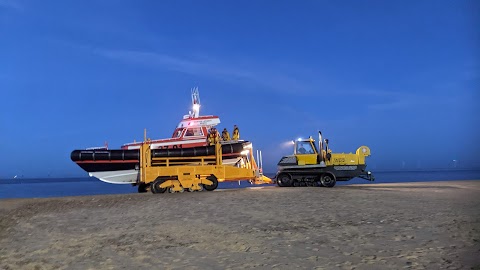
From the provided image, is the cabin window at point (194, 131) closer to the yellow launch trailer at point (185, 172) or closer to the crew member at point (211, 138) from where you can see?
the crew member at point (211, 138)

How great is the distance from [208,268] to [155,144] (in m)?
14.7

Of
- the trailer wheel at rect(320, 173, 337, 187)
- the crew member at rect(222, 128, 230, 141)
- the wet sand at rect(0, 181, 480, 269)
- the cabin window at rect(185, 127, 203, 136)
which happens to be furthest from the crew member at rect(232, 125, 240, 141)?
the wet sand at rect(0, 181, 480, 269)

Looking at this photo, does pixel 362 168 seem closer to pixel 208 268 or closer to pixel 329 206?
pixel 329 206

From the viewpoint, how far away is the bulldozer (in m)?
16.6

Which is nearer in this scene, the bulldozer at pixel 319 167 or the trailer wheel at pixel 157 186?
the trailer wheel at pixel 157 186

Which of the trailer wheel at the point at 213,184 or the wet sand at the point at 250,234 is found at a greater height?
the trailer wheel at the point at 213,184

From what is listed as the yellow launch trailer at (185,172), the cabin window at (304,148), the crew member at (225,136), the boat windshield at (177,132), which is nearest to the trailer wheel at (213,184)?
the yellow launch trailer at (185,172)

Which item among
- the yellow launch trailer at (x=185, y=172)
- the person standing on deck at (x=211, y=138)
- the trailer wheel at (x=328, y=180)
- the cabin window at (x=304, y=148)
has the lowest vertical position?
the trailer wheel at (x=328, y=180)

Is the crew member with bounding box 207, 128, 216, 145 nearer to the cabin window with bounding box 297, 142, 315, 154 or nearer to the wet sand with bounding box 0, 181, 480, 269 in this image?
the cabin window with bounding box 297, 142, 315, 154

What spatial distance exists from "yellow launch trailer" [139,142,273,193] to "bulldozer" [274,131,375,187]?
181 centimetres

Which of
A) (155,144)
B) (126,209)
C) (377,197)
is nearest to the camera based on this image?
(126,209)

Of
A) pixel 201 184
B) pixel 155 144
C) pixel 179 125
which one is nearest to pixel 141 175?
pixel 201 184

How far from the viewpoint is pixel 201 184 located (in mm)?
15164

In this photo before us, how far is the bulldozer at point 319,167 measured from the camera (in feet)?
54.4
